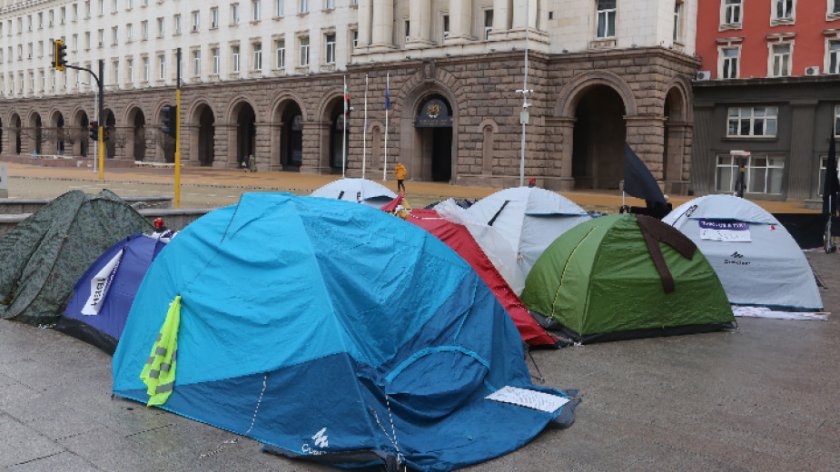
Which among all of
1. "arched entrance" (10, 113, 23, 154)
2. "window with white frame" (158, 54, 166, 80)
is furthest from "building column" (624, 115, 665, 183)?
"arched entrance" (10, 113, 23, 154)

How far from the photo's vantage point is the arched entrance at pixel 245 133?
185 feet

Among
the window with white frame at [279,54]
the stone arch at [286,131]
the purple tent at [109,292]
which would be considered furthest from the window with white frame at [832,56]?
the purple tent at [109,292]

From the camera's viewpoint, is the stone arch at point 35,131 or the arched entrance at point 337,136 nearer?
the arched entrance at point 337,136

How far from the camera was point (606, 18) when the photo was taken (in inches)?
1444

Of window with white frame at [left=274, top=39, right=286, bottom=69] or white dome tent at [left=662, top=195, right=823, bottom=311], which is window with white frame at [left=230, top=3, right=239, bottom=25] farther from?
white dome tent at [left=662, top=195, right=823, bottom=311]

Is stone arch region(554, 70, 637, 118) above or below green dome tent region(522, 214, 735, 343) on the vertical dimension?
above

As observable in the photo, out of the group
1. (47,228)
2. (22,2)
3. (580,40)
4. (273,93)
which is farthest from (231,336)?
(22,2)

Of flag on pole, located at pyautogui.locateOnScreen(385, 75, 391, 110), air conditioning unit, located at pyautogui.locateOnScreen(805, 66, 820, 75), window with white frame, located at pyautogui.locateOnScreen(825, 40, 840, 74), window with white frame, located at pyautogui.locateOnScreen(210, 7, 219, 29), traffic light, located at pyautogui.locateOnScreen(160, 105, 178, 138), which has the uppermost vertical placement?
window with white frame, located at pyautogui.locateOnScreen(210, 7, 219, 29)

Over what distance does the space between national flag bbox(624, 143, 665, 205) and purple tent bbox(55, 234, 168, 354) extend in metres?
6.39

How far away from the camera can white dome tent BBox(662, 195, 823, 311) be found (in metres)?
11.3

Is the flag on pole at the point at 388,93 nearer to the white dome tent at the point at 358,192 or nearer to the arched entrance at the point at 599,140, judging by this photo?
the arched entrance at the point at 599,140

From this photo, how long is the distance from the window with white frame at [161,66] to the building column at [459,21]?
29415 mm

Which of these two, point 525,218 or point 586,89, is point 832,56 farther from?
point 525,218

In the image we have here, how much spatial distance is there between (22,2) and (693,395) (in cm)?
8612
